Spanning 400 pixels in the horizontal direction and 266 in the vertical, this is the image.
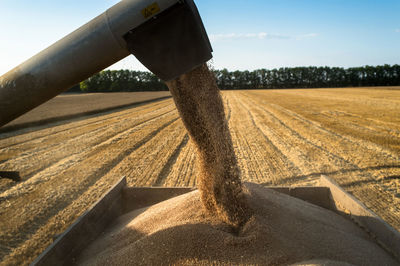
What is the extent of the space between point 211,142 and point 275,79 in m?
64.6

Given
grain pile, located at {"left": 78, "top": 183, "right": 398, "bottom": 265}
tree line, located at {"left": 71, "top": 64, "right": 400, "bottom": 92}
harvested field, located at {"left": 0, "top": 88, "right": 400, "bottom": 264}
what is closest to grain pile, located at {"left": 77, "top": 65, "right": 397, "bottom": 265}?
grain pile, located at {"left": 78, "top": 183, "right": 398, "bottom": 265}

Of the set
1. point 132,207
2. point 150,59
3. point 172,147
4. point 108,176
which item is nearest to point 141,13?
point 150,59

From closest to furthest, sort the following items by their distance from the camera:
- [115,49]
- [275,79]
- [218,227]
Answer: [115,49] < [218,227] < [275,79]

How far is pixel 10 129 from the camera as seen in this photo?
10406 mm

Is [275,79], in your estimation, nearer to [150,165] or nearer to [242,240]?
[150,165]

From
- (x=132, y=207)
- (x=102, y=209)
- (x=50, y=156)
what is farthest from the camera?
(x=50, y=156)

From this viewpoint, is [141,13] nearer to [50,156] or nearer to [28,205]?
[28,205]

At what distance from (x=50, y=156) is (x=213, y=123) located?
6186mm

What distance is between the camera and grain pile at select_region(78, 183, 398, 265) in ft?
5.97

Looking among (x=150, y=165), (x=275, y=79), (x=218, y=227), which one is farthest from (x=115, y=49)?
(x=275, y=79)

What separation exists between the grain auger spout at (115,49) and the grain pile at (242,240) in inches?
53.2

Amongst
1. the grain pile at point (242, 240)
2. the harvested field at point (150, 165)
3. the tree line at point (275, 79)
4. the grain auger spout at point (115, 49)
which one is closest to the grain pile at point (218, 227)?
the grain pile at point (242, 240)

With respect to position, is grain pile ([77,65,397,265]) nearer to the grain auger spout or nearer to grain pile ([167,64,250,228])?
grain pile ([167,64,250,228])

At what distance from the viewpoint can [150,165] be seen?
5.75m
